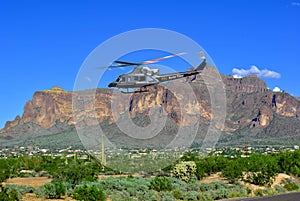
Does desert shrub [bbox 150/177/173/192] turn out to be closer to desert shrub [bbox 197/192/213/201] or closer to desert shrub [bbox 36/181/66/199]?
desert shrub [bbox 197/192/213/201]

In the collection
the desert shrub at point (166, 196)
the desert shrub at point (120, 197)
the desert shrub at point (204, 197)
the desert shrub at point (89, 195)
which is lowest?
the desert shrub at point (204, 197)

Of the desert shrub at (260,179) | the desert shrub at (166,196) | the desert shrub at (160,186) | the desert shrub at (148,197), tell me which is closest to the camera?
the desert shrub at (166,196)

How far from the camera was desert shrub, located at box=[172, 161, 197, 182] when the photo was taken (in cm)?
5191

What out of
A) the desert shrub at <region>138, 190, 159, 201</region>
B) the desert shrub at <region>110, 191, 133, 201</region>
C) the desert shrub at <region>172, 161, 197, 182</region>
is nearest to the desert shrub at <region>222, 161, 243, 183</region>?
the desert shrub at <region>172, 161, 197, 182</region>

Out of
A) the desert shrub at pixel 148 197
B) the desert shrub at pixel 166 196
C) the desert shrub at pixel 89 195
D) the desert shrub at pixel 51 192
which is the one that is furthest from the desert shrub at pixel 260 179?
the desert shrub at pixel 89 195

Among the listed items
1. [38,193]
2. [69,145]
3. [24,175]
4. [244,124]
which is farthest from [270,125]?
[38,193]

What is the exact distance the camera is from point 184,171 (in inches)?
2056

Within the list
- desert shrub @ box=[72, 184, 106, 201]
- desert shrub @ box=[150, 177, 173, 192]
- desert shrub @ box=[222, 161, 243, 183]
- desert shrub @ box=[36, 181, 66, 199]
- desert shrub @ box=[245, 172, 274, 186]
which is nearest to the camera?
desert shrub @ box=[72, 184, 106, 201]

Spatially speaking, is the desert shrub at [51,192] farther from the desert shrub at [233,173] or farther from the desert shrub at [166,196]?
the desert shrub at [233,173]

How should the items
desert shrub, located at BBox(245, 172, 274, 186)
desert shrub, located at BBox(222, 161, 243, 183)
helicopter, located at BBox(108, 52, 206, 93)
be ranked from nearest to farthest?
helicopter, located at BBox(108, 52, 206, 93)
desert shrub, located at BBox(245, 172, 274, 186)
desert shrub, located at BBox(222, 161, 243, 183)

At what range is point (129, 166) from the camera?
49.1 m

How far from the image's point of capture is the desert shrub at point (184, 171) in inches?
2044

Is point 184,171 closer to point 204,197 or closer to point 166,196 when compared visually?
point 204,197

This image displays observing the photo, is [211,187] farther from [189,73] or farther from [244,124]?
[244,124]
